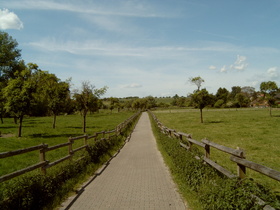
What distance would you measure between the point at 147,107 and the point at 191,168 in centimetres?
12908

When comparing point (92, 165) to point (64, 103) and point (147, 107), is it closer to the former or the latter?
point (64, 103)

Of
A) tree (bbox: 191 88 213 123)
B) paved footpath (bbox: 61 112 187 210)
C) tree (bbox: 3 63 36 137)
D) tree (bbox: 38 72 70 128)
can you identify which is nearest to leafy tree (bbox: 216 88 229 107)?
tree (bbox: 191 88 213 123)

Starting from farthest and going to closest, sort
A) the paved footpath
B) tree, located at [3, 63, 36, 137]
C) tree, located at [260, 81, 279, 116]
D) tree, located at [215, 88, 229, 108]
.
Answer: tree, located at [215, 88, 229, 108], tree, located at [260, 81, 279, 116], tree, located at [3, 63, 36, 137], the paved footpath

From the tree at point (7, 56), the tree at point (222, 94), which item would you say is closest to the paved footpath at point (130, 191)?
the tree at point (7, 56)

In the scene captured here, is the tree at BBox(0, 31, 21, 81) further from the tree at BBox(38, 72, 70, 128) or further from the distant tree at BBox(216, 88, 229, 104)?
the distant tree at BBox(216, 88, 229, 104)

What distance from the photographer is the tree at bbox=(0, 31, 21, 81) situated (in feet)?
127

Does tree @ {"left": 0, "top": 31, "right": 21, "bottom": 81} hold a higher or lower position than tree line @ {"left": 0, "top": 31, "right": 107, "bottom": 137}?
higher

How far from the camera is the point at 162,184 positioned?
7004mm

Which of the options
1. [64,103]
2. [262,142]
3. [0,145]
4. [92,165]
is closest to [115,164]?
[92,165]

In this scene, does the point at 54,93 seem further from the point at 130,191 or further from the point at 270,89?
the point at 270,89

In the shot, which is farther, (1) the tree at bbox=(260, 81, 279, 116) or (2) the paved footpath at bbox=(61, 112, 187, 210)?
(1) the tree at bbox=(260, 81, 279, 116)

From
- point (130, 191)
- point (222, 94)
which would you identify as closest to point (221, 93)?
point (222, 94)

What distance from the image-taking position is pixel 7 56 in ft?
129

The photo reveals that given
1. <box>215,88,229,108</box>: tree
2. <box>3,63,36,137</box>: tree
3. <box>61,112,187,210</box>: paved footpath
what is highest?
<box>215,88,229,108</box>: tree
